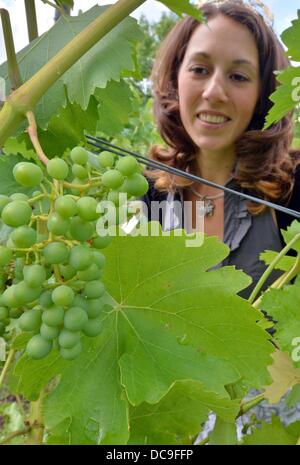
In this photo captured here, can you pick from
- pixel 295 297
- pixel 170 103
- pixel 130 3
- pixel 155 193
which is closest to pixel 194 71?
pixel 170 103

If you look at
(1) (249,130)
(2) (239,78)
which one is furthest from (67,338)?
(1) (249,130)

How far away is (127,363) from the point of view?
0.63 metres

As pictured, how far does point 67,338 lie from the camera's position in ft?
1.56

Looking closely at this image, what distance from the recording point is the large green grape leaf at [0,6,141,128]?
25.3 inches

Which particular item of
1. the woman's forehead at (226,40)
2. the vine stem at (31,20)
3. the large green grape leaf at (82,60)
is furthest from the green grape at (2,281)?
the woman's forehead at (226,40)

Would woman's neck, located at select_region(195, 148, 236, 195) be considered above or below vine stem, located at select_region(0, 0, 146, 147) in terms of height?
below

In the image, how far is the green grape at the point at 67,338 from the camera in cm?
48

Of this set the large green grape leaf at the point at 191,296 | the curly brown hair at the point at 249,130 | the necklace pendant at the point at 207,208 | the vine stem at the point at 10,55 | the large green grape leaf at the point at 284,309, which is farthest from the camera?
the necklace pendant at the point at 207,208

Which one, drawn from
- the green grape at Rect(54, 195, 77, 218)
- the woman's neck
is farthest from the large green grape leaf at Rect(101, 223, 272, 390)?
the woman's neck

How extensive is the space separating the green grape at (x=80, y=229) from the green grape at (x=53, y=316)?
7 cm

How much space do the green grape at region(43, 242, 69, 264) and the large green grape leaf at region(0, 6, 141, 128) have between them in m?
0.26

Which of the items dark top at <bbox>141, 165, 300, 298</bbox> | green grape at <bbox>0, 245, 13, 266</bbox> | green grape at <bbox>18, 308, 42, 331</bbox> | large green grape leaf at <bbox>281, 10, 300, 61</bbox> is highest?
large green grape leaf at <bbox>281, 10, 300, 61</bbox>

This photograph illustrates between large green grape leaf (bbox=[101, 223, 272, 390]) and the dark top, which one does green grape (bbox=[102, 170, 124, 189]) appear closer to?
large green grape leaf (bbox=[101, 223, 272, 390])

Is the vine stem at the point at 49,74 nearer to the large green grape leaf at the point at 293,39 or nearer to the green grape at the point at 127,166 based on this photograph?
the green grape at the point at 127,166
